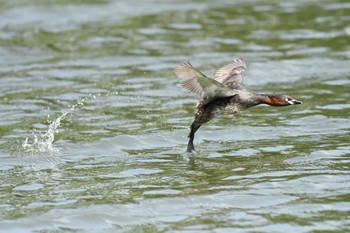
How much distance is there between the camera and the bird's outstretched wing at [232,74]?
38.1ft

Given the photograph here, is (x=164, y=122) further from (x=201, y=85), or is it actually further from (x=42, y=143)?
(x=201, y=85)

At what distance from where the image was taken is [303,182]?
32.2 feet

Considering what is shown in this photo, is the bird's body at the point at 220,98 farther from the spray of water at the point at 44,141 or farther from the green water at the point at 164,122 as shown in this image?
the spray of water at the point at 44,141

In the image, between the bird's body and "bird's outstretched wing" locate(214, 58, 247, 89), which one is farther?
"bird's outstretched wing" locate(214, 58, 247, 89)

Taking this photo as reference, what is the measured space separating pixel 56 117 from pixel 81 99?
1.22m

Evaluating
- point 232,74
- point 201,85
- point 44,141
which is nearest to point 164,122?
point 232,74

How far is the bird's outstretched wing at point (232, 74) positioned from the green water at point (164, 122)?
0.84 metres

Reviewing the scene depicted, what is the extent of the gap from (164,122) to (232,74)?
5.59ft

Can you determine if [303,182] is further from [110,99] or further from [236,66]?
[110,99]

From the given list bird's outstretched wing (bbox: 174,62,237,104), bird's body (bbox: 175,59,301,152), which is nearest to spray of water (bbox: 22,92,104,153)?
bird's body (bbox: 175,59,301,152)

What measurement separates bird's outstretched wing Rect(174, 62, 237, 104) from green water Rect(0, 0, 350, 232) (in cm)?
83

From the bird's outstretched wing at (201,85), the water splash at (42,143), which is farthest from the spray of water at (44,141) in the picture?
the bird's outstretched wing at (201,85)

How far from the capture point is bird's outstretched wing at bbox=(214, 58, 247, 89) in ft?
38.1

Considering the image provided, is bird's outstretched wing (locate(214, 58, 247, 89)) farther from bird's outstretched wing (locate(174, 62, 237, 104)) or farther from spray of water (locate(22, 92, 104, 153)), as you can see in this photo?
spray of water (locate(22, 92, 104, 153))
